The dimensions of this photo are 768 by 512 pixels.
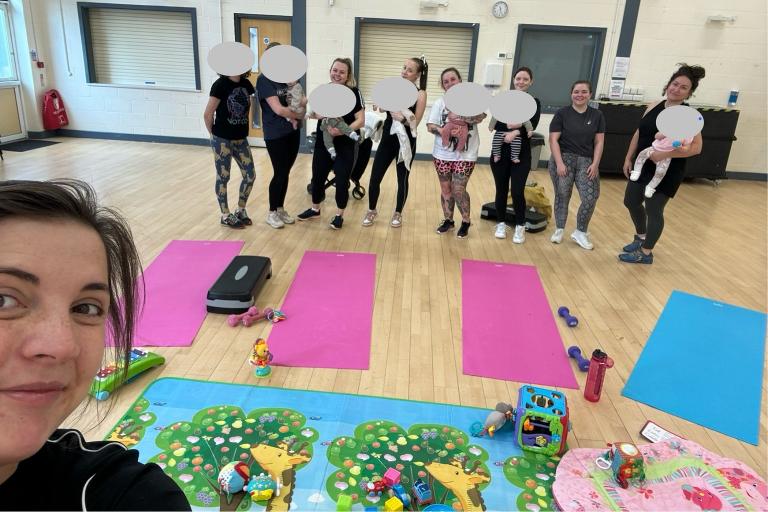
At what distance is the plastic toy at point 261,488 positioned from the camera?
5.69ft

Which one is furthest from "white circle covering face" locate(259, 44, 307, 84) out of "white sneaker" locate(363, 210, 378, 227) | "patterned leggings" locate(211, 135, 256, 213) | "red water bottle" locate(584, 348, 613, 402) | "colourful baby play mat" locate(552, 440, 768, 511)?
"colourful baby play mat" locate(552, 440, 768, 511)

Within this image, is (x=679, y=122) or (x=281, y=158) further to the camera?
(x=281, y=158)

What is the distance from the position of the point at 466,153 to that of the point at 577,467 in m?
2.72

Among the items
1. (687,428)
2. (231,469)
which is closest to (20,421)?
(231,469)

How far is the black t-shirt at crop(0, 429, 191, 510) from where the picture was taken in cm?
72

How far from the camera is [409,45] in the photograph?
7.46m

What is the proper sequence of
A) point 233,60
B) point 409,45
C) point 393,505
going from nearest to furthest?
point 393,505 < point 233,60 < point 409,45

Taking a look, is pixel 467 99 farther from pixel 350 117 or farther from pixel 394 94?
pixel 350 117

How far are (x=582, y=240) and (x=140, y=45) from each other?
7.05 m

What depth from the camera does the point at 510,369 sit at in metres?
2.62

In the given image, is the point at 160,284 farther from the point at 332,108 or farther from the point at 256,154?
the point at 256,154

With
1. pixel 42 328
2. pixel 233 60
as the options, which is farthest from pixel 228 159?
pixel 42 328

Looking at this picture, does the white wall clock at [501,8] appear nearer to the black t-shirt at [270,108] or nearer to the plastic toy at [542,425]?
the black t-shirt at [270,108]

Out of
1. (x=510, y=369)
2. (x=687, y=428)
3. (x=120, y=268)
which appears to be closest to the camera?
(x=120, y=268)
